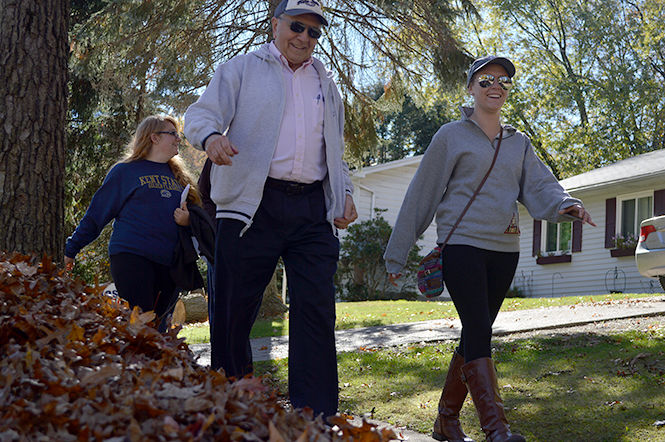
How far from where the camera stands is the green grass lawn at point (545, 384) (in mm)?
4789

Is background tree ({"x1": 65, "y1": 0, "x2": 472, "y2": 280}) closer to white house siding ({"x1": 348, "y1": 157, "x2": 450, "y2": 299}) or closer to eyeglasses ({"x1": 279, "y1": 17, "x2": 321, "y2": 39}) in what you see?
eyeglasses ({"x1": 279, "y1": 17, "x2": 321, "y2": 39})

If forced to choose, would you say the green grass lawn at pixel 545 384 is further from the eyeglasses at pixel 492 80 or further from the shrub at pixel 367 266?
the shrub at pixel 367 266

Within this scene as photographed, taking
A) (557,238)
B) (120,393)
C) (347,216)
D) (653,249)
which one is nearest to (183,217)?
(347,216)

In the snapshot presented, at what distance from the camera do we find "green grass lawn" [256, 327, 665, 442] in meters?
4.79

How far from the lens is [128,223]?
16.7 ft

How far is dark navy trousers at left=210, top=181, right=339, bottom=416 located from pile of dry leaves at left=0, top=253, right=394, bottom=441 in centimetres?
138

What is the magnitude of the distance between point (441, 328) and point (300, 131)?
6888 mm

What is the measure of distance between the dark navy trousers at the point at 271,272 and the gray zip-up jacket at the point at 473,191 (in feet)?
2.87

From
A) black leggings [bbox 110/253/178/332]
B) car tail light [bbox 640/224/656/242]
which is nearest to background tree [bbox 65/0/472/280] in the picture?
car tail light [bbox 640/224/656/242]

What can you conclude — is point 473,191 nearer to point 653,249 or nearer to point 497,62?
point 497,62

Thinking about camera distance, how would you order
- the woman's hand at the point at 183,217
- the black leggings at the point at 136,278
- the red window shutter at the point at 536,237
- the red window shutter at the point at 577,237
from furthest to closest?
the red window shutter at the point at 536,237, the red window shutter at the point at 577,237, the woman's hand at the point at 183,217, the black leggings at the point at 136,278

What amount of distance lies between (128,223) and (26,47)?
1.33 m

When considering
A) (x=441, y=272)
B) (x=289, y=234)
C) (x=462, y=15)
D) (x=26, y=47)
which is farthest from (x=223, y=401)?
(x=462, y=15)

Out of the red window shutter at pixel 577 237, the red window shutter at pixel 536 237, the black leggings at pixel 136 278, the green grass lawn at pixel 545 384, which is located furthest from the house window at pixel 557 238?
the black leggings at pixel 136 278
